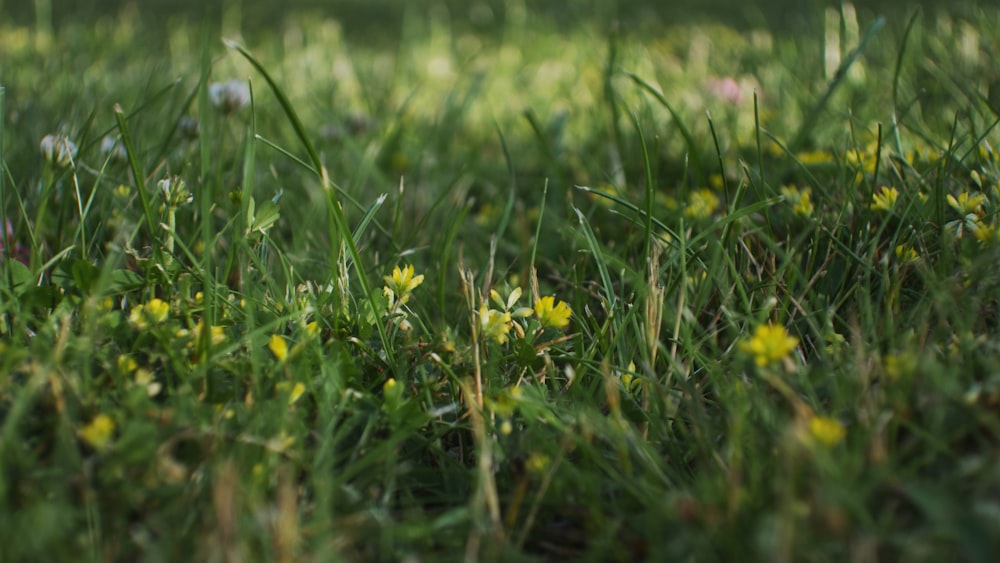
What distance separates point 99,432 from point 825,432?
74cm

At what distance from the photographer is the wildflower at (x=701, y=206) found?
1649 millimetres

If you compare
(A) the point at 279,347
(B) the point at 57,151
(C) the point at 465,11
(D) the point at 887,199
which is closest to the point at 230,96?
(B) the point at 57,151

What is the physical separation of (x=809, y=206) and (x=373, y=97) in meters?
1.75

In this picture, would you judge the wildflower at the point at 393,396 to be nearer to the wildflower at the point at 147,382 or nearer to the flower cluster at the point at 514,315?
the flower cluster at the point at 514,315

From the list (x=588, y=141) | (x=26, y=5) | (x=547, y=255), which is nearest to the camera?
(x=547, y=255)

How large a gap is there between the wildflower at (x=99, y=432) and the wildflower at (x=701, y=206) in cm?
109

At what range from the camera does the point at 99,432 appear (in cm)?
92

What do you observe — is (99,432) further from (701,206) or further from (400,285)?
(701,206)

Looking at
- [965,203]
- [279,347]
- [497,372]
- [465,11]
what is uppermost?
[965,203]

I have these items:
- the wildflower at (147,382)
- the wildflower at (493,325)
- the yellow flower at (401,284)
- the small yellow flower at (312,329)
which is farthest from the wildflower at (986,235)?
the wildflower at (147,382)

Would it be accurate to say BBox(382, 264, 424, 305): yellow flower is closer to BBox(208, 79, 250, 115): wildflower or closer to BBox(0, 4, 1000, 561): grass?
BBox(0, 4, 1000, 561): grass

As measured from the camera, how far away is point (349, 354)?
1.20m

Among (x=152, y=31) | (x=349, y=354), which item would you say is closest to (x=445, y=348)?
(x=349, y=354)

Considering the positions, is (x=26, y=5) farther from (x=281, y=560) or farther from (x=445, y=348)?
(x=281, y=560)
